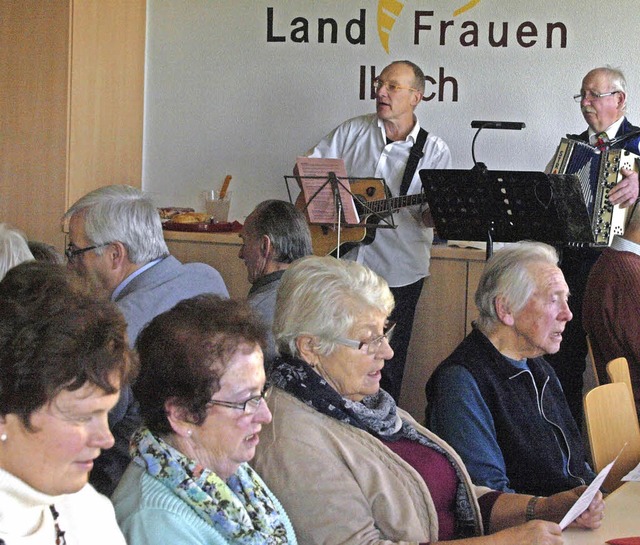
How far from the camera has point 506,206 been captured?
159 inches

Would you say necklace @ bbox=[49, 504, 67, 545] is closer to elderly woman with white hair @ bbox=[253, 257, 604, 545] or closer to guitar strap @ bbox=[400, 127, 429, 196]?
elderly woman with white hair @ bbox=[253, 257, 604, 545]

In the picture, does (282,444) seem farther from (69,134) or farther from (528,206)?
(69,134)

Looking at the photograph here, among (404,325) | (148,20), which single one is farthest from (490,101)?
(148,20)

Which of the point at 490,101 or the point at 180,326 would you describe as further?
the point at 490,101

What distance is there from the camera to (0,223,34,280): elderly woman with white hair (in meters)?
2.79

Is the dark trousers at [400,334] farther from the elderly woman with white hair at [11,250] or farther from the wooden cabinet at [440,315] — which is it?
the elderly woman with white hair at [11,250]

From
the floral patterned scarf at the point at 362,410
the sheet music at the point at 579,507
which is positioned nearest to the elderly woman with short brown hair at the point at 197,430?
the floral patterned scarf at the point at 362,410

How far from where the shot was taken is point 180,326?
1812mm

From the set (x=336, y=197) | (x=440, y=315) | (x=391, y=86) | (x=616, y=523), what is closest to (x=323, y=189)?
(x=336, y=197)

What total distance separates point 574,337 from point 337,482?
2.82 m

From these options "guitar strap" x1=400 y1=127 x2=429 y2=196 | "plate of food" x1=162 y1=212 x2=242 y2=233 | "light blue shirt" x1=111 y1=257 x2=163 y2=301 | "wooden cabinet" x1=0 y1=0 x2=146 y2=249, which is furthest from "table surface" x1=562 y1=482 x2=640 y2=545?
"wooden cabinet" x1=0 y1=0 x2=146 y2=249

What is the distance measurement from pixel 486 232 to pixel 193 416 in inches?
100

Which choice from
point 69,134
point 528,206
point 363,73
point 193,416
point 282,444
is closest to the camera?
point 193,416

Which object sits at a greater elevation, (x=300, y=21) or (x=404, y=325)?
(x=300, y=21)
